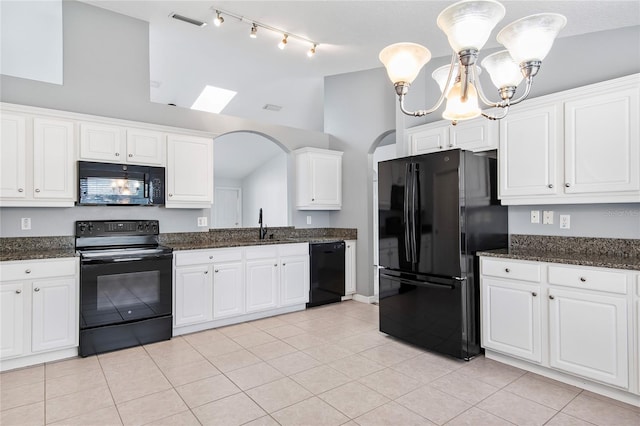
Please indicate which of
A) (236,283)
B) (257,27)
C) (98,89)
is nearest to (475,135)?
(257,27)

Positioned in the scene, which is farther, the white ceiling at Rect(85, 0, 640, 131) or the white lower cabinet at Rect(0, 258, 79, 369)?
the white ceiling at Rect(85, 0, 640, 131)

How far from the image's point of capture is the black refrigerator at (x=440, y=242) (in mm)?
3002

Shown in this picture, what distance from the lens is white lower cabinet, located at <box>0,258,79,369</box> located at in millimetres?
2771

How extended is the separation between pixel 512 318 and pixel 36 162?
13.7 feet

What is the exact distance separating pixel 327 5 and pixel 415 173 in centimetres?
168

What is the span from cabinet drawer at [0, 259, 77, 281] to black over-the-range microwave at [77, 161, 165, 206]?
603 mm

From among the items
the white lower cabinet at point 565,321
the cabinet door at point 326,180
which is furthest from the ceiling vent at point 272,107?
the white lower cabinet at point 565,321

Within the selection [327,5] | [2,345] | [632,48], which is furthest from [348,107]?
[2,345]

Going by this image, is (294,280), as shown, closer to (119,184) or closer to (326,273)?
(326,273)

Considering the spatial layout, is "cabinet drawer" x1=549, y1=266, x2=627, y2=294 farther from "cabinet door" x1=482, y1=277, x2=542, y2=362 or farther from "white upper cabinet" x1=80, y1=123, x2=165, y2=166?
"white upper cabinet" x1=80, y1=123, x2=165, y2=166

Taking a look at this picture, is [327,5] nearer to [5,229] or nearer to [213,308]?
[213,308]

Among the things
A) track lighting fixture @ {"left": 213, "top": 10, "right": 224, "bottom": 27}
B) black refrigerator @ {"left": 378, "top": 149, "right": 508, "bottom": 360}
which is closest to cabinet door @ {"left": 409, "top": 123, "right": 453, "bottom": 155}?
black refrigerator @ {"left": 378, "top": 149, "right": 508, "bottom": 360}

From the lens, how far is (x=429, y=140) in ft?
12.5

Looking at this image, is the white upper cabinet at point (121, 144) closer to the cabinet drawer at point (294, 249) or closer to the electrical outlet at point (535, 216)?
the cabinet drawer at point (294, 249)
